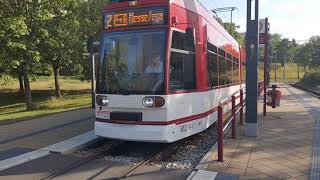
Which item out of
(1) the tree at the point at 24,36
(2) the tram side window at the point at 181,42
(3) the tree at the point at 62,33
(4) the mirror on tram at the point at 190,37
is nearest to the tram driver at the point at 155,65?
(2) the tram side window at the point at 181,42

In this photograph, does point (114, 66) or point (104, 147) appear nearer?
point (114, 66)

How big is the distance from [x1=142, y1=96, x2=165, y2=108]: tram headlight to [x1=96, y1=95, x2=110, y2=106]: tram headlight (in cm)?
90

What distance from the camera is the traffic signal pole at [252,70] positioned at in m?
12.2

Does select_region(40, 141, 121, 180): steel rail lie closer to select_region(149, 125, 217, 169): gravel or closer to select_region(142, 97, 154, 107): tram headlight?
select_region(149, 125, 217, 169): gravel

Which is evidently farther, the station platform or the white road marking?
the white road marking

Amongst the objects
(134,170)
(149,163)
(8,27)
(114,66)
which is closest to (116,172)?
(134,170)

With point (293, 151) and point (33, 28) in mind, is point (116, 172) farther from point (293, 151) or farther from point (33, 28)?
point (33, 28)

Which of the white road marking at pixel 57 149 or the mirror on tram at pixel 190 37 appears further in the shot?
the mirror on tram at pixel 190 37

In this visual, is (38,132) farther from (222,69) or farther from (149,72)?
(222,69)

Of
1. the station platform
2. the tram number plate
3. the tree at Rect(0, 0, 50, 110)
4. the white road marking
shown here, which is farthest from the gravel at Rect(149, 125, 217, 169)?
the tree at Rect(0, 0, 50, 110)

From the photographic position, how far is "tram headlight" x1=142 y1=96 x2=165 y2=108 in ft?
31.4

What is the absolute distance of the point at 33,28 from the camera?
2711 cm

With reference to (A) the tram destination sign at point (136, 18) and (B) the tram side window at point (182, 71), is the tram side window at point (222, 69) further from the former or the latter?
(A) the tram destination sign at point (136, 18)

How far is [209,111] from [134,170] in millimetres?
3859
